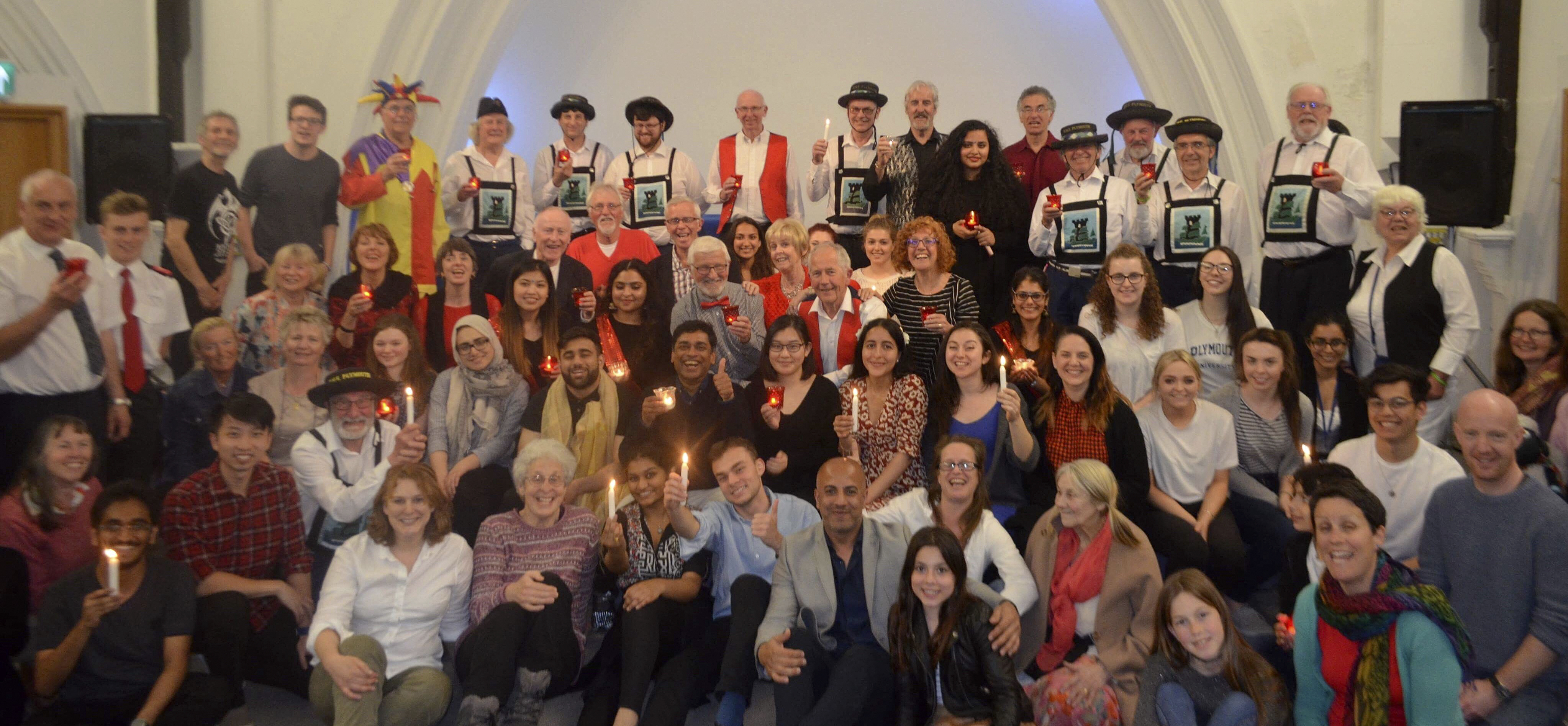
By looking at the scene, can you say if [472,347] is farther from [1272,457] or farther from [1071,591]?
[1272,457]

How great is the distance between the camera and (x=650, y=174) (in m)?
6.49

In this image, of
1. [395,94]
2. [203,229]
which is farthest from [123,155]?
[395,94]

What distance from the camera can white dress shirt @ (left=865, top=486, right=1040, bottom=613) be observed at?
150 inches

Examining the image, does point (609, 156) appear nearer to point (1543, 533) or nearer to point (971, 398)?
point (971, 398)

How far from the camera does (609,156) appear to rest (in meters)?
6.81

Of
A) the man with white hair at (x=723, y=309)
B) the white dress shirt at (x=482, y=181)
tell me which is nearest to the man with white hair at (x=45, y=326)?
the white dress shirt at (x=482, y=181)

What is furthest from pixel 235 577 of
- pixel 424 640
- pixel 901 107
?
pixel 901 107

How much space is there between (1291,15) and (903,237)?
10.5ft

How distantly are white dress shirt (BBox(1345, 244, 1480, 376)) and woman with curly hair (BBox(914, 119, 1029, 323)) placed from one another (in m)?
1.42

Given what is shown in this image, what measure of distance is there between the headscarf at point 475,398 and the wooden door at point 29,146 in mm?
3484

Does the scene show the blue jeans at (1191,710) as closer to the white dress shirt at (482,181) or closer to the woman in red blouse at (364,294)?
the woman in red blouse at (364,294)

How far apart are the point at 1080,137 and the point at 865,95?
1.11 m

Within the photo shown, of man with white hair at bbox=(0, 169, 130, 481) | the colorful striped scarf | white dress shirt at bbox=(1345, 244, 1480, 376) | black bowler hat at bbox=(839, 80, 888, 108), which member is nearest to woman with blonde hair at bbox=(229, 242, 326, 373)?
man with white hair at bbox=(0, 169, 130, 481)

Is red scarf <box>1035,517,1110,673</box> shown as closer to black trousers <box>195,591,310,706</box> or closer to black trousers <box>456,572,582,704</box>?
black trousers <box>456,572,582,704</box>
